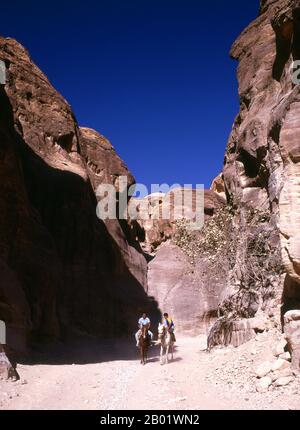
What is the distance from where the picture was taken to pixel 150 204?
6262 cm

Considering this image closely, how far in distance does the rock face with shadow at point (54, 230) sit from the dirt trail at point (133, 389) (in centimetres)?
383

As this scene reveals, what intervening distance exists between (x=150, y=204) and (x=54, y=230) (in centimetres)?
3202

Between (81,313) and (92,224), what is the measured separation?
779cm

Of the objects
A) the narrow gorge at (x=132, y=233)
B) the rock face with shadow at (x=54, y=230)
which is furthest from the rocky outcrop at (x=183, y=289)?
the rock face with shadow at (x=54, y=230)

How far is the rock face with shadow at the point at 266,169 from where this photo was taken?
477 inches

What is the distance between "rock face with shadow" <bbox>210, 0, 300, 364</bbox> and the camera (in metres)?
12.1

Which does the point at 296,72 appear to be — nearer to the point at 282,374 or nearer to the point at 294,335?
the point at 294,335

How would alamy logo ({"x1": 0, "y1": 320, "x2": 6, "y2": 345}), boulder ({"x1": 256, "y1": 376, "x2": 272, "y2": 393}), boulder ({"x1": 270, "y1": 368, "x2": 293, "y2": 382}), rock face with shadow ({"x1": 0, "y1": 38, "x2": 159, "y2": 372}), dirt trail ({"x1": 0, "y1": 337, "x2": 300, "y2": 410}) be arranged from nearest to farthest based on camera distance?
dirt trail ({"x1": 0, "y1": 337, "x2": 300, "y2": 410})
boulder ({"x1": 256, "y1": 376, "x2": 272, "y2": 393})
boulder ({"x1": 270, "y1": 368, "x2": 293, "y2": 382})
alamy logo ({"x1": 0, "y1": 320, "x2": 6, "y2": 345})
rock face with shadow ({"x1": 0, "y1": 38, "x2": 159, "y2": 372})

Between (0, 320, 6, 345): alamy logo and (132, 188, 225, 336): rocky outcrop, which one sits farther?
(132, 188, 225, 336): rocky outcrop

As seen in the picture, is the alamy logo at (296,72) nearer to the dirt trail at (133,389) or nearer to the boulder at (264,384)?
the dirt trail at (133,389)

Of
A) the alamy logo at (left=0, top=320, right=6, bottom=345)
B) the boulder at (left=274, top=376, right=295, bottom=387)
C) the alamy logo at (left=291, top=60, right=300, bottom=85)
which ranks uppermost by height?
the alamy logo at (left=291, top=60, right=300, bottom=85)

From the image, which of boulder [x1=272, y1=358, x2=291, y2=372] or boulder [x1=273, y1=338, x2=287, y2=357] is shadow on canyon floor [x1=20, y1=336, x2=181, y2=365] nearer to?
boulder [x1=273, y1=338, x2=287, y2=357]

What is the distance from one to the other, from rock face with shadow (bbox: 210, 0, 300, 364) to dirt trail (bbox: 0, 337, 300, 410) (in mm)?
3253

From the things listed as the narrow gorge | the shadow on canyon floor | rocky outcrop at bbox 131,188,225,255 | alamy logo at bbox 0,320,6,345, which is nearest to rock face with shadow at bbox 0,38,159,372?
the narrow gorge
